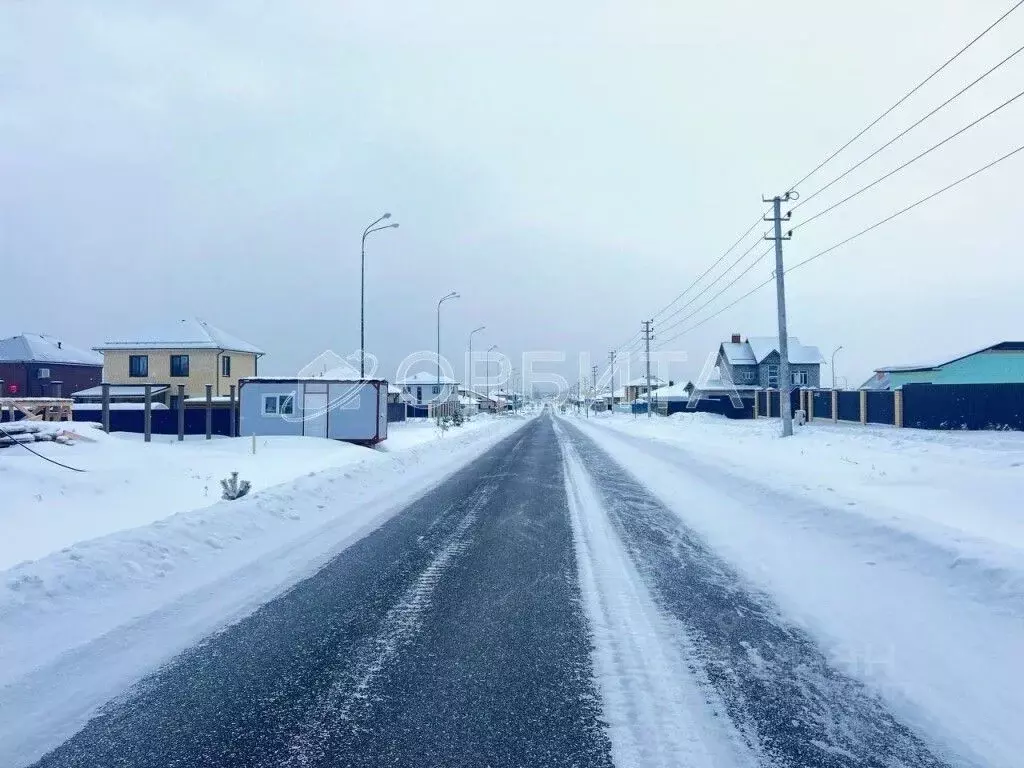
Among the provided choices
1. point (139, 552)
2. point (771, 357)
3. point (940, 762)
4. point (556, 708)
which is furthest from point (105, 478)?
point (771, 357)

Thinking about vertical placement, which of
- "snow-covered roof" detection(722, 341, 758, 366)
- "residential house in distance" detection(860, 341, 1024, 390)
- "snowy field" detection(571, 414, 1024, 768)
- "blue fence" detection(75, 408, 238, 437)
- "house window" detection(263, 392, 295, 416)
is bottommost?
"snowy field" detection(571, 414, 1024, 768)

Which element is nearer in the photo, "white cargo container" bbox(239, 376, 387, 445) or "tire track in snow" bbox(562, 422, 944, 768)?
"tire track in snow" bbox(562, 422, 944, 768)

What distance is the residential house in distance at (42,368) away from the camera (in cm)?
5775

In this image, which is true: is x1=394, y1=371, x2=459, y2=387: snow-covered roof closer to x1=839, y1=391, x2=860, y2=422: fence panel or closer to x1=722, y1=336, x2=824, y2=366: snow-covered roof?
x1=722, y1=336, x2=824, y2=366: snow-covered roof

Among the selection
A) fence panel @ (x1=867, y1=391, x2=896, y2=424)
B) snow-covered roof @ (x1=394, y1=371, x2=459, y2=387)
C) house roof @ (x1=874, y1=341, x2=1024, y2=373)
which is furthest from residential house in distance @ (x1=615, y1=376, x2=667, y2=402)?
fence panel @ (x1=867, y1=391, x2=896, y2=424)

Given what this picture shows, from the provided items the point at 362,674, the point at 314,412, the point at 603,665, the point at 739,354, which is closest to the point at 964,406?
the point at 314,412

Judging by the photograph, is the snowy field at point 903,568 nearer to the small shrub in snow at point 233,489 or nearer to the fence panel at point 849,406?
the small shrub in snow at point 233,489

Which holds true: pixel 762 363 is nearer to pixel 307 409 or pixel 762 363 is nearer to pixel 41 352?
pixel 307 409

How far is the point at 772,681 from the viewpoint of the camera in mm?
4199

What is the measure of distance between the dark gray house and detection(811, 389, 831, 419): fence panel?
3935 centimetres

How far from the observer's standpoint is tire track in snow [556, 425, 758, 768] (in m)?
3.30

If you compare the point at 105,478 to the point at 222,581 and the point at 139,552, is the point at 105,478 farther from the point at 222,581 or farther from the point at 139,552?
the point at 222,581

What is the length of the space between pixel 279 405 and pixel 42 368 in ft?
158

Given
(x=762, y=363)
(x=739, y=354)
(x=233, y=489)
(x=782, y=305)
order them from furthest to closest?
(x=739, y=354) < (x=762, y=363) < (x=782, y=305) < (x=233, y=489)
